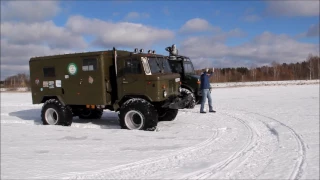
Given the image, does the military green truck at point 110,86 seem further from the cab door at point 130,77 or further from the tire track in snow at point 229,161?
the tire track in snow at point 229,161

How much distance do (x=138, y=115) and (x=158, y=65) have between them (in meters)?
1.70

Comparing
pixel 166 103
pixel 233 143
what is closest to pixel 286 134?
pixel 233 143

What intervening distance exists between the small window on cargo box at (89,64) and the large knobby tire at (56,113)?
1.68 meters

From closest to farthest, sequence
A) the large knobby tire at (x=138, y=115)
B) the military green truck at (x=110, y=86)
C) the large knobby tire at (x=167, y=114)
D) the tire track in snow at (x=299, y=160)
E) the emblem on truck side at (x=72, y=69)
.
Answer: the tire track in snow at (x=299, y=160), the large knobby tire at (x=138, y=115), the military green truck at (x=110, y=86), the emblem on truck side at (x=72, y=69), the large knobby tire at (x=167, y=114)

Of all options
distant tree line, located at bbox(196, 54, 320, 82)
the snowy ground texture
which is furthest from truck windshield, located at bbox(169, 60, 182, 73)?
distant tree line, located at bbox(196, 54, 320, 82)

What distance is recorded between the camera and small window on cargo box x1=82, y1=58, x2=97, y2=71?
30.0 feet

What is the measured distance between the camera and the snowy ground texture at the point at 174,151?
15.0ft

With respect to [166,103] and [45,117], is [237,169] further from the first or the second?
[45,117]

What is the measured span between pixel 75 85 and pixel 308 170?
7419 millimetres

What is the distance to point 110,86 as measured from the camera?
9242 mm

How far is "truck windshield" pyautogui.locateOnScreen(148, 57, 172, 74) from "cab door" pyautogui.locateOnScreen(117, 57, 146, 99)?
41cm

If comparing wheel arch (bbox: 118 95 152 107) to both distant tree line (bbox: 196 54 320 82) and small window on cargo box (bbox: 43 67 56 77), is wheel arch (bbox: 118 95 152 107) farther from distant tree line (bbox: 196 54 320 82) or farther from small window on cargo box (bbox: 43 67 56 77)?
distant tree line (bbox: 196 54 320 82)

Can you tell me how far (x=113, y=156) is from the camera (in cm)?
564

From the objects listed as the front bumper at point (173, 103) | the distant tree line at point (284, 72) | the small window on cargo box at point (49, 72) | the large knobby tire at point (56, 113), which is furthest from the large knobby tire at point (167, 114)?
the distant tree line at point (284, 72)
